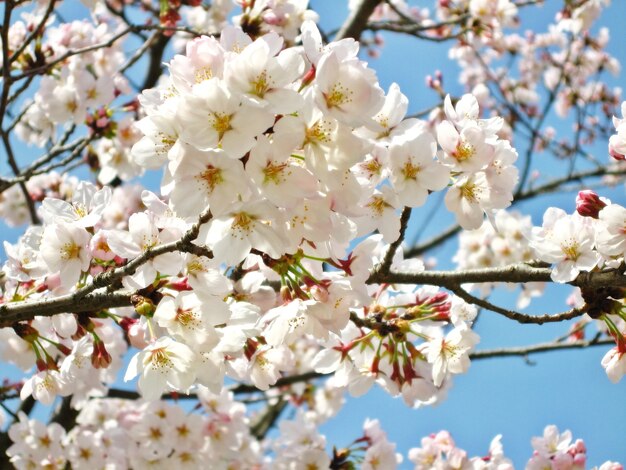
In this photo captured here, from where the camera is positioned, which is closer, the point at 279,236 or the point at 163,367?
the point at 279,236

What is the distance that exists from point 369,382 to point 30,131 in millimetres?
4096

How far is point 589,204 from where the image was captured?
68.4 inches

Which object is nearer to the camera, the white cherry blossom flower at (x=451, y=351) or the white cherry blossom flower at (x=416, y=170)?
the white cherry blossom flower at (x=416, y=170)

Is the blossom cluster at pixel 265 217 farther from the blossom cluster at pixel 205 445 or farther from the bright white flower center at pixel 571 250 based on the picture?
the blossom cluster at pixel 205 445

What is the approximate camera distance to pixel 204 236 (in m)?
1.45

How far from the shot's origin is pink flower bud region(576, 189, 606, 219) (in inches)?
68.5

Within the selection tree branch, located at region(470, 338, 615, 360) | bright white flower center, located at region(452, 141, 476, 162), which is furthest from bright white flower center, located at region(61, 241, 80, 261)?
tree branch, located at region(470, 338, 615, 360)

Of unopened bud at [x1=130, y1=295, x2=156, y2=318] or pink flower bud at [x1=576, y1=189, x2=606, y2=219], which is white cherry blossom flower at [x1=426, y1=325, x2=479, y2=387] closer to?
pink flower bud at [x1=576, y1=189, x2=606, y2=219]

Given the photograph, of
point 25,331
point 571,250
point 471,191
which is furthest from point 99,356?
point 571,250

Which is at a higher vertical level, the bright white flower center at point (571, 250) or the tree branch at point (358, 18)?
the tree branch at point (358, 18)

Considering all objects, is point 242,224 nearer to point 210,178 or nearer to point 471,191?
point 210,178

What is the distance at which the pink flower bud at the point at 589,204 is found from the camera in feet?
5.71

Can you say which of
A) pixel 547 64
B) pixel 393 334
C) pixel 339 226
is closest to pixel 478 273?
pixel 393 334

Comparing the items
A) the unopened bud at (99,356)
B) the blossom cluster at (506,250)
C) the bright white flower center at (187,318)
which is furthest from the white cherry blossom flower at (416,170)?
the blossom cluster at (506,250)
